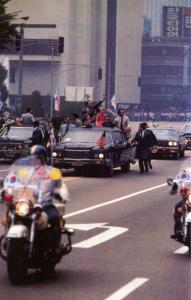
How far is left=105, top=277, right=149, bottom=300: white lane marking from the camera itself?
9.72 meters

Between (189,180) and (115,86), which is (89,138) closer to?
(189,180)

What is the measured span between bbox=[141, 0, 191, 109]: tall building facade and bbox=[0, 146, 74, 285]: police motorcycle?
16441 centimetres

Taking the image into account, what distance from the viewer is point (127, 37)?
15300cm

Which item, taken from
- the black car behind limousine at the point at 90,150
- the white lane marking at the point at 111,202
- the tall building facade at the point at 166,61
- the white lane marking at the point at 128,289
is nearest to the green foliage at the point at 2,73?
the tall building facade at the point at 166,61

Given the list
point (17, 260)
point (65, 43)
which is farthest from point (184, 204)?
point (65, 43)

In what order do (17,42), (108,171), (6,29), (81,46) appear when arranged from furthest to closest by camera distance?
(81,46), (6,29), (17,42), (108,171)

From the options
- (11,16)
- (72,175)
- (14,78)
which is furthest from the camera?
(14,78)

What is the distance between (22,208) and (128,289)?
133cm

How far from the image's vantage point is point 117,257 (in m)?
12.6

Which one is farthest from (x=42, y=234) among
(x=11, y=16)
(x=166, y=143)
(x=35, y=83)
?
(x=35, y=83)

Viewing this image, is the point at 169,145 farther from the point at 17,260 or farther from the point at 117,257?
the point at 17,260

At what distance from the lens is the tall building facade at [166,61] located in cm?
17788

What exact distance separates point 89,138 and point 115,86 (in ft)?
402

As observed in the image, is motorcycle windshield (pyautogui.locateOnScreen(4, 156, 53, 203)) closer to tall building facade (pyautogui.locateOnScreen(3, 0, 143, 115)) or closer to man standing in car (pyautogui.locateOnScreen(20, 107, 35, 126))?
man standing in car (pyautogui.locateOnScreen(20, 107, 35, 126))
